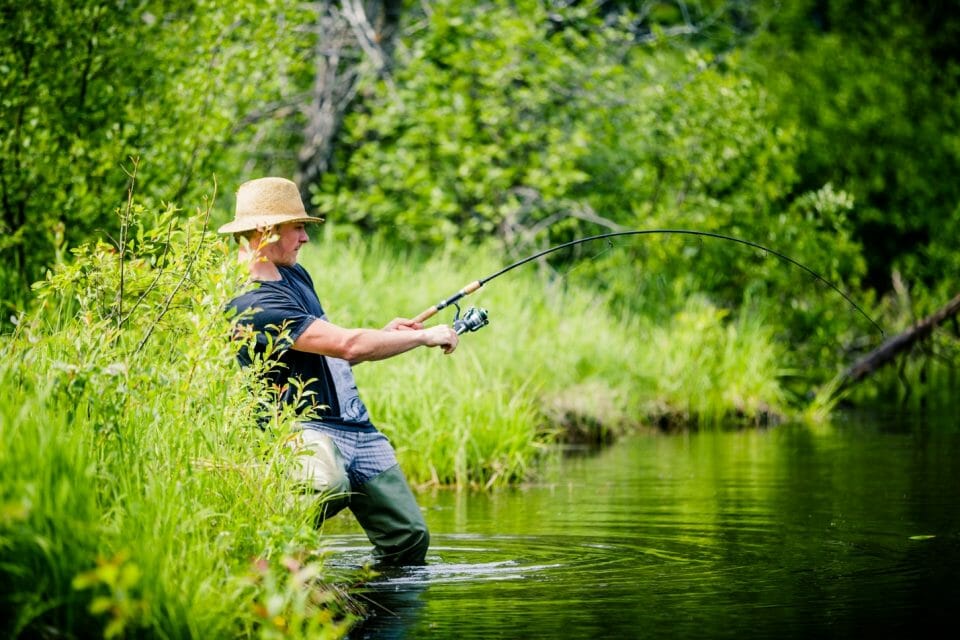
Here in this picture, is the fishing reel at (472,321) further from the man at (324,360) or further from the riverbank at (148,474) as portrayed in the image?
the riverbank at (148,474)

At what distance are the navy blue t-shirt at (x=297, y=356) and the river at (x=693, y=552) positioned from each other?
2.41ft

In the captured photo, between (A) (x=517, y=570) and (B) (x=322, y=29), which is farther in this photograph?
(B) (x=322, y=29)

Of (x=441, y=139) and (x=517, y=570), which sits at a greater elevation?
(x=441, y=139)

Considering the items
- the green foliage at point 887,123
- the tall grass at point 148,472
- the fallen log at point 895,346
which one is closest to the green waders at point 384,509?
the tall grass at point 148,472

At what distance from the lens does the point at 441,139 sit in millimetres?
14891

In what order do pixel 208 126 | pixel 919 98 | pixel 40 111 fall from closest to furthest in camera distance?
pixel 40 111 < pixel 208 126 < pixel 919 98

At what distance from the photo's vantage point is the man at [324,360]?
17.7ft

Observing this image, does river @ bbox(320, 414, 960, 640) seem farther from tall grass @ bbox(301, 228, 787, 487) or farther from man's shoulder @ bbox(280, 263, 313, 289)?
man's shoulder @ bbox(280, 263, 313, 289)

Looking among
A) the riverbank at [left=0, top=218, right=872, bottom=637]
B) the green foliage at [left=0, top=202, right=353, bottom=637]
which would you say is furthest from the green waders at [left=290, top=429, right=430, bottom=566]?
the green foliage at [left=0, top=202, right=353, bottom=637]

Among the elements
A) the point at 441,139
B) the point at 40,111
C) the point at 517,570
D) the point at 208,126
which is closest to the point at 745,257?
the point at 441,139

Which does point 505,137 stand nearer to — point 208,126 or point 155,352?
point 208,126

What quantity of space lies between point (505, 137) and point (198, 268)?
10622 millimetres

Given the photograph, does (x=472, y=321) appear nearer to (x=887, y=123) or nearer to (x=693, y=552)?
(x=693, y=552)

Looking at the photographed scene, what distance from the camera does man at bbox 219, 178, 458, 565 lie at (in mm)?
5406
